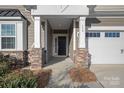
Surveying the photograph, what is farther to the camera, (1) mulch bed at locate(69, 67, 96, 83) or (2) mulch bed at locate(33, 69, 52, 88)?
(1) mulch bed at locate(69, 67, 96, 83)

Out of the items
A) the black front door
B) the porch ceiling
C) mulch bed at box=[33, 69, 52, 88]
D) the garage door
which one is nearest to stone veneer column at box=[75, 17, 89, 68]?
mulch bed at box=[33, 69, 52, 88]

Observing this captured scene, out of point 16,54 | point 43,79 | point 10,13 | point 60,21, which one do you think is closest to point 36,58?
point 16,54

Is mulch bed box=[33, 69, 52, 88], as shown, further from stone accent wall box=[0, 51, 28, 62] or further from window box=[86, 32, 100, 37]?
window box=[86, 32, 100, 37]

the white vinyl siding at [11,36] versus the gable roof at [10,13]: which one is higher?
the gable roof at [10,13]

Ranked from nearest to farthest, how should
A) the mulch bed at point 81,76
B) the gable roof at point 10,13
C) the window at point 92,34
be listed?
the mulch bed at point 81,76, the gable roof at point 10,13, the window at point 92,34

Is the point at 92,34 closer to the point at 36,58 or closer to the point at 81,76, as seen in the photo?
the point at 36,58

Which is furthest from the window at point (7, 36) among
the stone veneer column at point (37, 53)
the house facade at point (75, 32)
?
the stone veneer column at point (37, 53)

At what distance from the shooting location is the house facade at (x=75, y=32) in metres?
13.1

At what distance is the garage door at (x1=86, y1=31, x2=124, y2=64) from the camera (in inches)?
640

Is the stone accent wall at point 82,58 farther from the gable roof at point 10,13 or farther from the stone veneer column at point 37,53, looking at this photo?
the gable roof at point 10,13

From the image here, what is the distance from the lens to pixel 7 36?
14727 mm

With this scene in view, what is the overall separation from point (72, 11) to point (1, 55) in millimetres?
5344

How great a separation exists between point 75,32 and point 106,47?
100 inches

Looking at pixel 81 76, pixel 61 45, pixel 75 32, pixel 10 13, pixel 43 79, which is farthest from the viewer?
Answer: pixel 61 45
